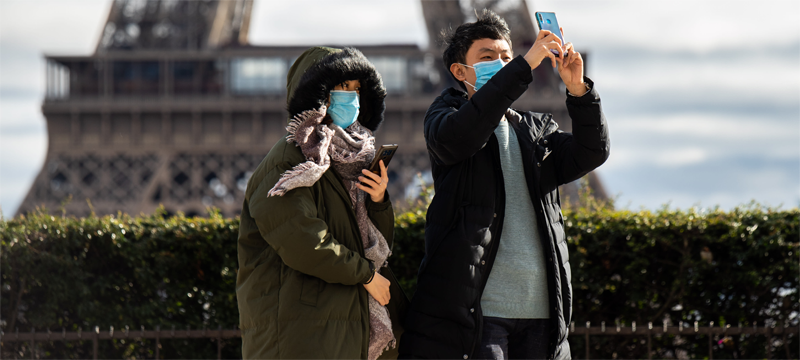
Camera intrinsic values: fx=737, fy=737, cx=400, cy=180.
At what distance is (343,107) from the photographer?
9.29 ft

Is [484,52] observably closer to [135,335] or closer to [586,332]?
[586,332]

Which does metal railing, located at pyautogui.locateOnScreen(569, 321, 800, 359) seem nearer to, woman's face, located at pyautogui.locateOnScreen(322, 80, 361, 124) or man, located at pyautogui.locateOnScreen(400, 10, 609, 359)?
man, located at pyautogui.locateOnScreen(400, 10, 609, 359)

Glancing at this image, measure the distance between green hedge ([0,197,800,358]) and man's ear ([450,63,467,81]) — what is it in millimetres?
2231

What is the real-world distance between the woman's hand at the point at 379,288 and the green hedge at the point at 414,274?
227cm

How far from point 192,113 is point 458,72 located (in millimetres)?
18933

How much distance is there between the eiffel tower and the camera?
66.2ft

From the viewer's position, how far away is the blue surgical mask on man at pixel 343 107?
9.25 feet

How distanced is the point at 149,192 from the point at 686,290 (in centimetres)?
1718

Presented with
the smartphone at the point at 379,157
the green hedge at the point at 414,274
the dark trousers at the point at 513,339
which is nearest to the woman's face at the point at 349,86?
the smartphone at the point at 379,157

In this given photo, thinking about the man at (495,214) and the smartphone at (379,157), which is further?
the smartphone at (379,157)

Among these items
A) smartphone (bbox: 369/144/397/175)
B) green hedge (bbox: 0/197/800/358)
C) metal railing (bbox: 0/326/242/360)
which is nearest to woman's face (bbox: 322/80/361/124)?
smartphone (bbox: 369/144/397/175)

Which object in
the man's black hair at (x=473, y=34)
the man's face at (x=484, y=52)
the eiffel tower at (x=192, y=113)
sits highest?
the eiffel tower at (x=192, y=113)

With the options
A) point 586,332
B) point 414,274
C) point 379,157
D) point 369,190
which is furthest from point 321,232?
point 586,332

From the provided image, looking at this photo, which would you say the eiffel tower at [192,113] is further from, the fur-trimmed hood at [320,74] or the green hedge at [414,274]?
the fur-trimmed hood at [320,74]
